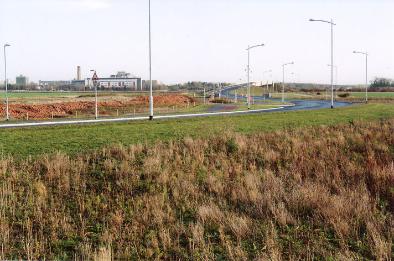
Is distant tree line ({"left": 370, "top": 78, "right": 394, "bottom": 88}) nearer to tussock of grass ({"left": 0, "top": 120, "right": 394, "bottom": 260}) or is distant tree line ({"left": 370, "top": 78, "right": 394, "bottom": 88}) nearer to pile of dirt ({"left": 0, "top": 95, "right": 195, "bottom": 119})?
pile of dirt ({"left": 0, "top": 95, "right": 195, "bottom": 119})

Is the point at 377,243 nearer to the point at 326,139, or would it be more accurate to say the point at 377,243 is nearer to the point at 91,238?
the point at 91,238

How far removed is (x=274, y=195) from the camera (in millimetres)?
11672

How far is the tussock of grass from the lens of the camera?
28.6 feet

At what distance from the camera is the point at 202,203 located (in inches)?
458

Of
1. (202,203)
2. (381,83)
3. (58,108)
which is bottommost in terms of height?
(202,203)

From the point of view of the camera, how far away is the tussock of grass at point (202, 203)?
→ 8.71 meters

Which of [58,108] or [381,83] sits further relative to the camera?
[381,83]

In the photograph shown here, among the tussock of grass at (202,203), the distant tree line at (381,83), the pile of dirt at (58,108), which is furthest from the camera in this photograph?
the distant tree line at (381,83)

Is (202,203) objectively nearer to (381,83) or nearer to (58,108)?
(58,108)

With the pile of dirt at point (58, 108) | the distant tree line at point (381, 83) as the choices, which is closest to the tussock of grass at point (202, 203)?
the pile of dirt at point (58, 108)

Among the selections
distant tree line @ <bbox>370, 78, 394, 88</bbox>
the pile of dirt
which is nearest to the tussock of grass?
the pile of dirt

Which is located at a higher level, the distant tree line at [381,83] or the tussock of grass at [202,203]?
the distant tree line at [381,83]

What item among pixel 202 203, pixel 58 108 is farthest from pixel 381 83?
pixel 202 203

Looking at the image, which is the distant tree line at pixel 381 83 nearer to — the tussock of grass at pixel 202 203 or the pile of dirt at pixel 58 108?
the pile of dirt at pixel 58 108
